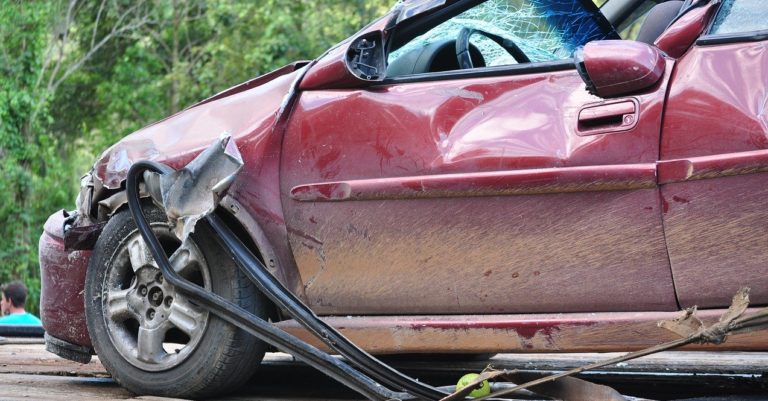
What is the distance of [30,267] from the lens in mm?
20078

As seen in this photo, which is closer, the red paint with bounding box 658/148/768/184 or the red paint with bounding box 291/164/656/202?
the red paint with bounding box 658/148/768/184

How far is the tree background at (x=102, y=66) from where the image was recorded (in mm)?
19391

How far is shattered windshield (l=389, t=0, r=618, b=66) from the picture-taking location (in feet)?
13.8

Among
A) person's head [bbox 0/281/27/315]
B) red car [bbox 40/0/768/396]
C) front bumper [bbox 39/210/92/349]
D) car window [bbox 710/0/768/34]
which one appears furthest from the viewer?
person's head [bbox 0/281/27/315]

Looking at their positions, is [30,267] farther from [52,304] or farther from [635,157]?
[635,157]

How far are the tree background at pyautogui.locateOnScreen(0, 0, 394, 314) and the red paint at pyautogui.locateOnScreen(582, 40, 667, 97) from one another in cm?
1665

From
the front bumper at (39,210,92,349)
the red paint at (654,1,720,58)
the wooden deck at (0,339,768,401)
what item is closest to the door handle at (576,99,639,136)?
the red paint at (654,1,720,58)

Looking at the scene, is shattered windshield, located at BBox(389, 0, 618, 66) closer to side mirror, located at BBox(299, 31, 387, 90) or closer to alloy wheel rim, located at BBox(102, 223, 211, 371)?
side mirror, located at BBox(299, 31, 387, 90)

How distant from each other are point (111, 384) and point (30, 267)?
1645cm

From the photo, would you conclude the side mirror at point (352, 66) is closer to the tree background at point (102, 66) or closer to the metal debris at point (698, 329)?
the metal debris at point (698, 329)

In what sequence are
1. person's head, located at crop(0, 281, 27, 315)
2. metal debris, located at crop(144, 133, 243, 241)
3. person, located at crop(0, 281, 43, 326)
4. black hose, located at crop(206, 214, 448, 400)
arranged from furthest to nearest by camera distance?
person's head, located at crop(0, 281, 27, 315)
person, located at crop(0, 281, 43, 326)
metal debris, located at crop(144, 133, 243, 241)
black hose, located at crop(206, 214, 448, 400)

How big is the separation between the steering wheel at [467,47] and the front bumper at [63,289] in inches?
67.2

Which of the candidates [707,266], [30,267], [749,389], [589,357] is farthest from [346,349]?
[30,267]

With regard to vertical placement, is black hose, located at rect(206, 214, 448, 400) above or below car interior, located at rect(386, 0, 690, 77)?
below
